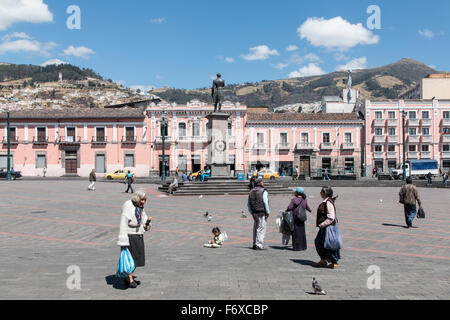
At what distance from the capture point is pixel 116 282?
592cm

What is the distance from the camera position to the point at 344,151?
4841 cm

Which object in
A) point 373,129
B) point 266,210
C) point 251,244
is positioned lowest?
point 251,244

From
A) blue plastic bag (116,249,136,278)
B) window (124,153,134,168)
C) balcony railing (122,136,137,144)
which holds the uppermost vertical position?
balcony railing (122,136,137,144)

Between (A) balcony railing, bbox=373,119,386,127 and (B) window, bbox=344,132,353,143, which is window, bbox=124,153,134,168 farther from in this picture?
(A) balcony railing, bbox=373,119,386,127

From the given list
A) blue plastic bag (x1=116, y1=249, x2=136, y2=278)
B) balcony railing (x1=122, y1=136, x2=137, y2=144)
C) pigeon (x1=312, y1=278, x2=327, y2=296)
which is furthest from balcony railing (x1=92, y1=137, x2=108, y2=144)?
pigeon (x1=312, y1=278, x2=327, y2=296)

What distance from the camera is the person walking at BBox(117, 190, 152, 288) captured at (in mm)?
5551

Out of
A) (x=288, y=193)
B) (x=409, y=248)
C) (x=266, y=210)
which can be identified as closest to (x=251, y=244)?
(x=266, y=210)

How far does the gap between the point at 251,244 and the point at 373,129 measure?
44.2 metres

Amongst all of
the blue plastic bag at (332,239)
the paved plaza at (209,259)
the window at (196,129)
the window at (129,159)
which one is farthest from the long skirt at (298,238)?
the window at (129,159)

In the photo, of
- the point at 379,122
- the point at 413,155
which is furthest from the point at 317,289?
the point at 413,155

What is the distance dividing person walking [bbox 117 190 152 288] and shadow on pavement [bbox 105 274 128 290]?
0.12m

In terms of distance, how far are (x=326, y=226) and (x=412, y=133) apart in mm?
48103

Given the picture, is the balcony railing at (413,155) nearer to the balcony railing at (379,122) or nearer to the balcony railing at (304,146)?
Result: the balcony railing at (379,122)

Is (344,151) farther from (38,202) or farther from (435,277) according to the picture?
(435,277)
